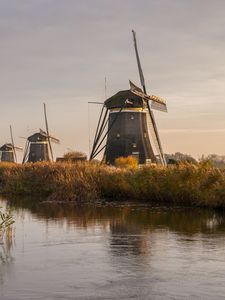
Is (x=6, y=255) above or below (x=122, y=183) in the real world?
below

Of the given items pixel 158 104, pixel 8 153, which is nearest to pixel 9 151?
pixel 8 153

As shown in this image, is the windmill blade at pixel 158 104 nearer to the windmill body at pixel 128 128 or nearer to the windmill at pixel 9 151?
the windmill body at pixel 128 128

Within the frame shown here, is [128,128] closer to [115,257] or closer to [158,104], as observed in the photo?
[158,104]

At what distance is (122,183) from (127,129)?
1127cm

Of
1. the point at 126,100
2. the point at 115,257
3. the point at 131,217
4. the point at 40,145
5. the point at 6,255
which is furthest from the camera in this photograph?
the point at 40,145

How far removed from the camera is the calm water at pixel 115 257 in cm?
856


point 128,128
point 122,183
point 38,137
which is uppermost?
point 38,137

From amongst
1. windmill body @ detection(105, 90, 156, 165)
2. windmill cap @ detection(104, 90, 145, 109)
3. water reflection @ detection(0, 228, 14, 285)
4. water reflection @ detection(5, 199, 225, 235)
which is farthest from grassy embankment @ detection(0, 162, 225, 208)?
water reflection @ detection(0, 228, 14, 285)

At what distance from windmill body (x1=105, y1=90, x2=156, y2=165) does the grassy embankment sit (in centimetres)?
727

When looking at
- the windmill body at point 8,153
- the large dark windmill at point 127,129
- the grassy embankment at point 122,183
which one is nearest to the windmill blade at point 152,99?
the large dark windmill at point 127,129

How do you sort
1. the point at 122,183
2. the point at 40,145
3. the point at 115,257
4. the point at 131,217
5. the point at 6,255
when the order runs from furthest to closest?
the point at 40,145 < the point at 122,183 < the point at 131,217 < the point at 6,255 < the point at 115,257

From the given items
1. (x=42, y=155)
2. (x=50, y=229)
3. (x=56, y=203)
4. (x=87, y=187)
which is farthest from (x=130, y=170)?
(x=42, y=155)

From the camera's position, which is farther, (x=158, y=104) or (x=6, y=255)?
(x=158, y=104)

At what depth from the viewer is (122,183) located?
23984 millimetres
